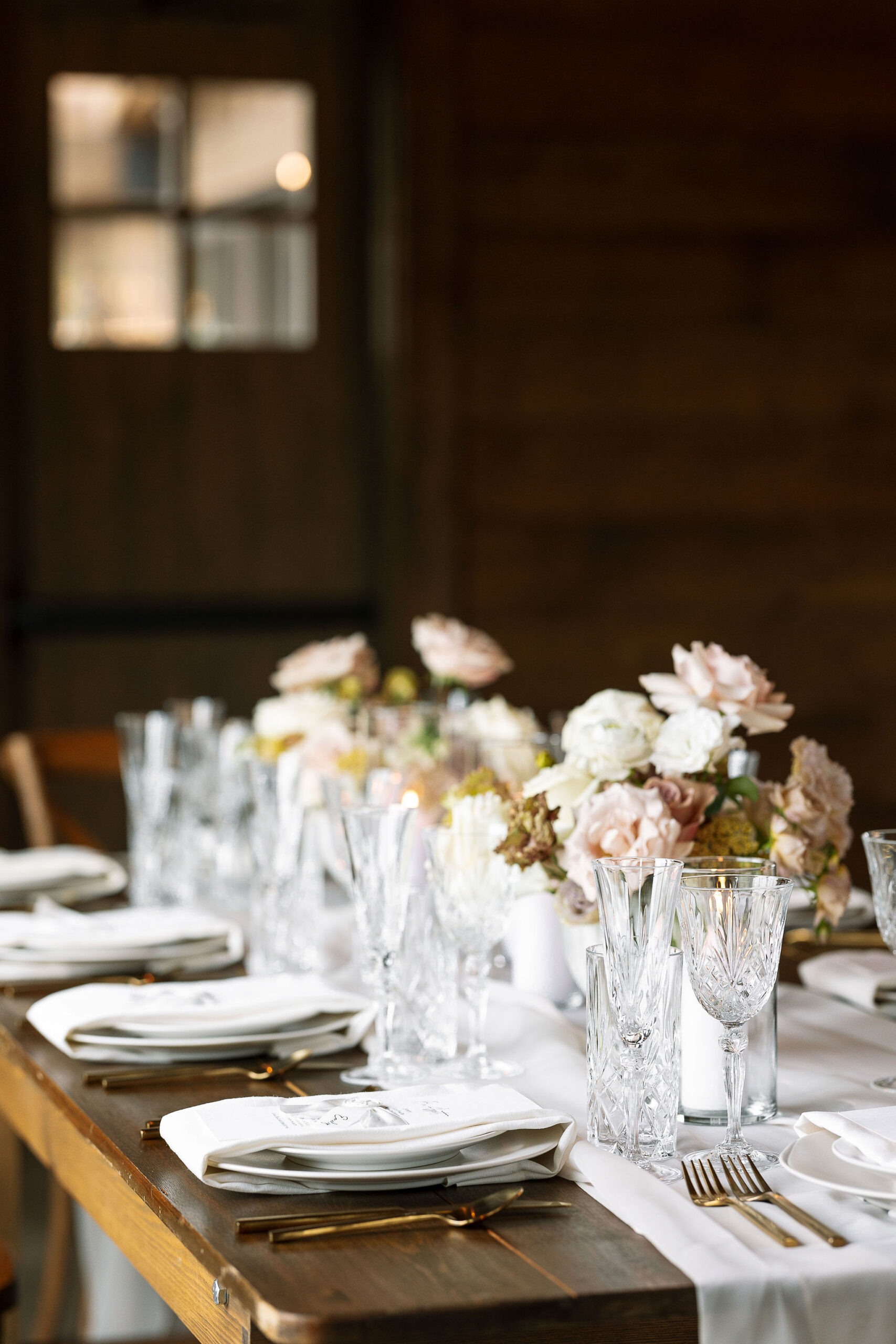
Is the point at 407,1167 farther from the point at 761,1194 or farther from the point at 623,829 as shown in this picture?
the point at 623,829

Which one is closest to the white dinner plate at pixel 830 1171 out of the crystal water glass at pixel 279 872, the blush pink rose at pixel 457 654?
the crystal water glass at pixel 279 872

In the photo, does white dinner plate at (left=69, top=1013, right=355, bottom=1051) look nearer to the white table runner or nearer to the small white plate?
the white table runner

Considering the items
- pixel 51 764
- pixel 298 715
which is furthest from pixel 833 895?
pixel 51 764

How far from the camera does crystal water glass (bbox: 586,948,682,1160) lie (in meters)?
1.05

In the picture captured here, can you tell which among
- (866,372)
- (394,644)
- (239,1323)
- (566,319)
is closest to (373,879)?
(239,1323)

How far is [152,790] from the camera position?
2062mm

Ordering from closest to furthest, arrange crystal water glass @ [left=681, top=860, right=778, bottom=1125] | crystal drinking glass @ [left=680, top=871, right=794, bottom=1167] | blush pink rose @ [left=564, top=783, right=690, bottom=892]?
crystal drinking glass @ [left=680, top=871, right=794, bottom=1167]
crystal water glass @ [left=681, top=860, right=778, bottom=1125]
blush pink rose @ [left=564, top=783, right=690, bottom=892]

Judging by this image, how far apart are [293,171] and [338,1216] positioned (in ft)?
11.5

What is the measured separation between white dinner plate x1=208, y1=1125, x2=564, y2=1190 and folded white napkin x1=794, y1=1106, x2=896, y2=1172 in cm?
15

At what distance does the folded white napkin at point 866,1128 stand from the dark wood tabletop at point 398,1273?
0.46 feet

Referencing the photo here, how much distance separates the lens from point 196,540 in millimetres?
4062

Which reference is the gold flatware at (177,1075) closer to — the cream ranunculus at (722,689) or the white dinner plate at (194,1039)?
the white dinner plate at (194,1039)

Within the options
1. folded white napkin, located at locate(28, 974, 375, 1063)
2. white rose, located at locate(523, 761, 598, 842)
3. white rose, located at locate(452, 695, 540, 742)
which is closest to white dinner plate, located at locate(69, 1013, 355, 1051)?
folded white napkin, located at locate(28, 974, 375, 1063)

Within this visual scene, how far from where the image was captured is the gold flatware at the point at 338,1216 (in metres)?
0.92
